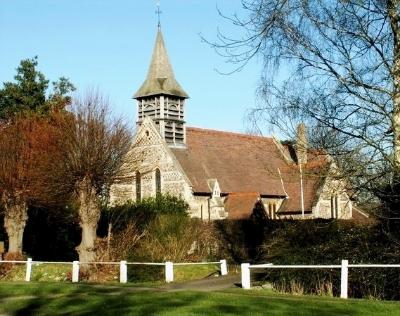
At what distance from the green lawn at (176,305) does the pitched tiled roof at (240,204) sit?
27342mm

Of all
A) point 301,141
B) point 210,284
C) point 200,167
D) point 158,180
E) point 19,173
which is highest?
point 200,167

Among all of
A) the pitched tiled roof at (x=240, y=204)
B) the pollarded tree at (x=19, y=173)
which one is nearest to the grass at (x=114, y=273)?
the pollarded tree at (x=19, y=173)

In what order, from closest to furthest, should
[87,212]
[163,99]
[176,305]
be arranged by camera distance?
[176,305], [87,212], [163,99]

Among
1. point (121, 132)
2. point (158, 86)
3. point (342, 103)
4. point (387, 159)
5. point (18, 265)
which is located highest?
point (158, 86)

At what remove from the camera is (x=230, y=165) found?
163 feet

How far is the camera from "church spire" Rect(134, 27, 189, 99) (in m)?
50.2

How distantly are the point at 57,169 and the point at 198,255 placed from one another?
738cm

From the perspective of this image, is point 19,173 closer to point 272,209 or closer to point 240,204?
point 240,204

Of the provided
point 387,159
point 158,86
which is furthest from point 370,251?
point 158,86

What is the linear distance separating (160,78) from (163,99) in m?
1.92

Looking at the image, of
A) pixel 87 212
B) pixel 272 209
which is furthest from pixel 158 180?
pixel 87 212

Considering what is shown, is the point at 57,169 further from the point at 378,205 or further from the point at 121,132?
the point at 378,205

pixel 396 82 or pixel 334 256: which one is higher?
pixel 396 82

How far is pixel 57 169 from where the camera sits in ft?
86.2
